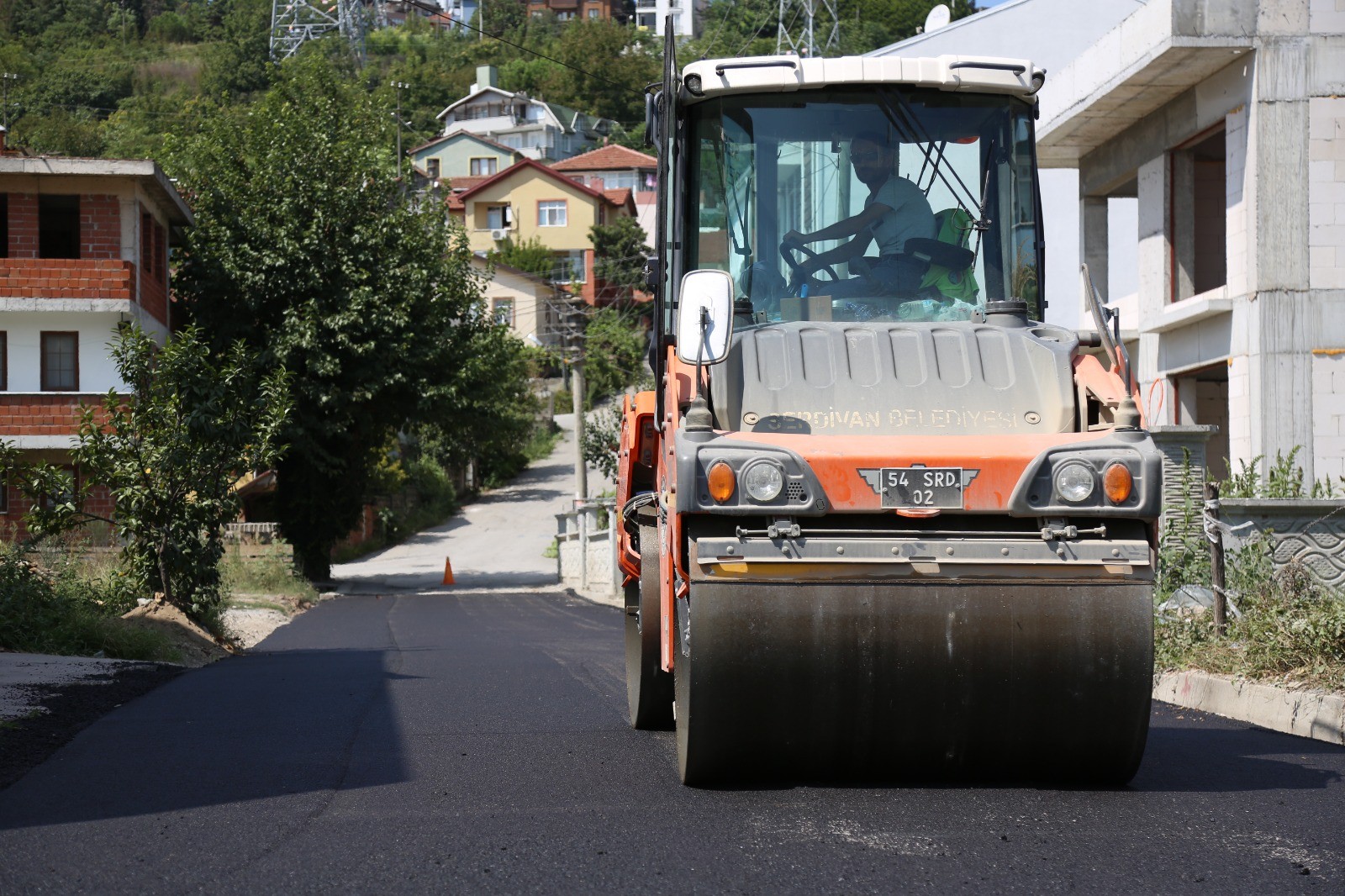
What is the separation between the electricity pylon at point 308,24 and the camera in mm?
97688

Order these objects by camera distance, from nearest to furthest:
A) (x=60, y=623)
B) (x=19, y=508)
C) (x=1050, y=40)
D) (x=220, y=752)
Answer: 1. (x=220, y=752)
2. (x=60, y=623)
3. (x=1050, y=40)
4. (x=19, y=508)

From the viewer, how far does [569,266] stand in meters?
78.2

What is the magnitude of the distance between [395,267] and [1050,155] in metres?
16.3

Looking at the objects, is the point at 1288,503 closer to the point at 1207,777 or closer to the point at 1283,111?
the point at 1207,777

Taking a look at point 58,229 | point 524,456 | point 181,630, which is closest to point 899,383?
point 181,630

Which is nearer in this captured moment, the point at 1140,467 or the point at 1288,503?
the point at 1140,467

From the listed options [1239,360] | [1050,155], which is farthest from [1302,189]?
[1050,155]

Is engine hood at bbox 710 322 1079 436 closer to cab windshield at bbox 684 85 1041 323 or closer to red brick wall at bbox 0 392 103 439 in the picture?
cab windshield at bbox 684 85 1041 323

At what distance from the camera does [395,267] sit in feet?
112

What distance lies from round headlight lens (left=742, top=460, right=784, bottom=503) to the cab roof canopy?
224 cm

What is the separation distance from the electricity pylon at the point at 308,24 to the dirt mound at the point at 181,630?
267 feet

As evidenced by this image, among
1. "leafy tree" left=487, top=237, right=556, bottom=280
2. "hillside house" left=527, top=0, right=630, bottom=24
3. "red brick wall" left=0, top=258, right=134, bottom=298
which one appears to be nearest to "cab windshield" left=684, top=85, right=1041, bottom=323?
"red brick wall" left=0, top=258, right=134, bottom=298

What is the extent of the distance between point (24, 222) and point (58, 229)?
2.58m

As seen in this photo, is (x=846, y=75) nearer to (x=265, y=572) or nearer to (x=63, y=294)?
(x=265, y=572)
